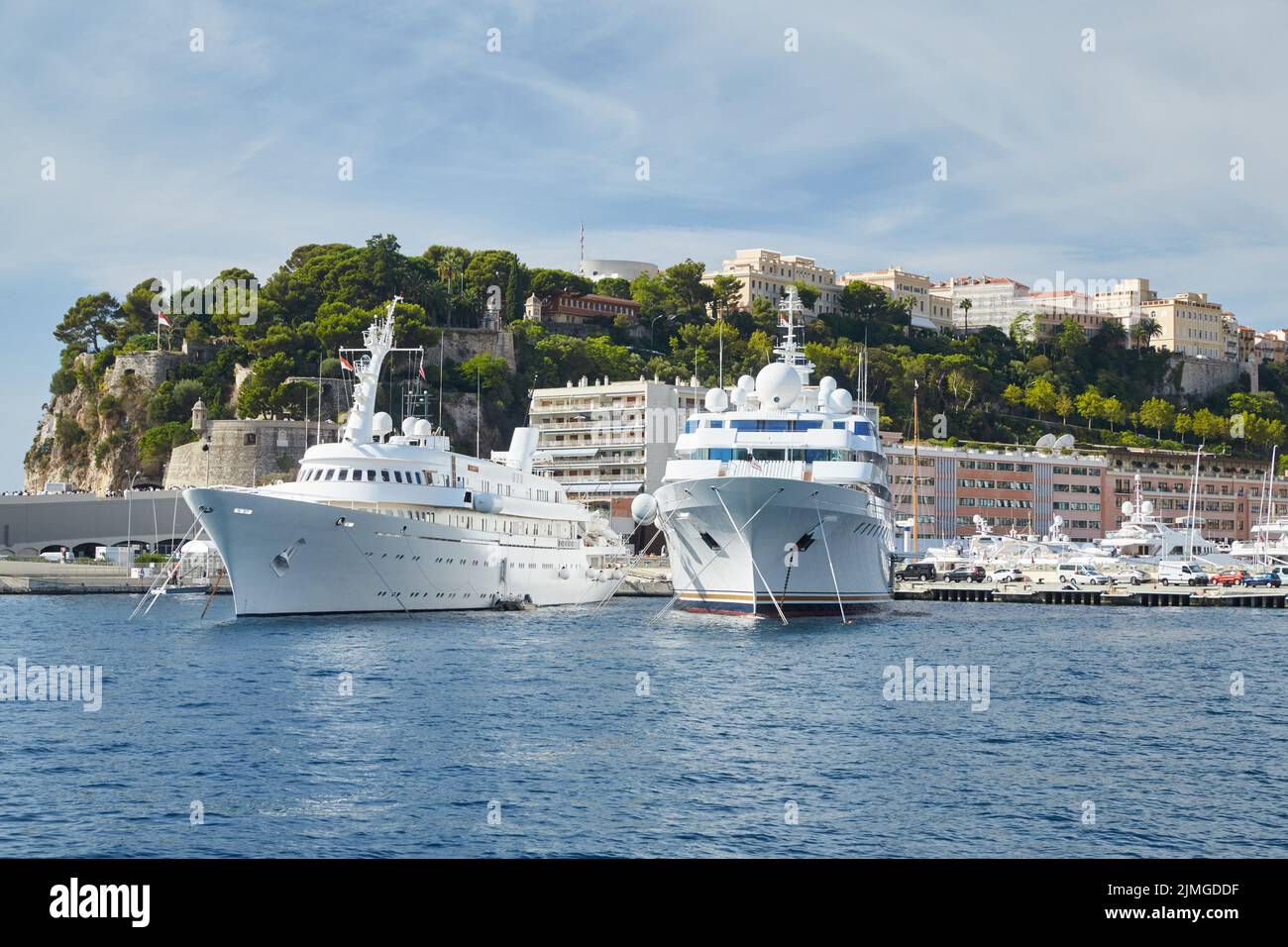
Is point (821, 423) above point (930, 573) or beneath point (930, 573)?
above

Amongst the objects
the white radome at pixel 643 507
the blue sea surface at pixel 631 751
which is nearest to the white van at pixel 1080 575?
the white radome at pixel 643 507

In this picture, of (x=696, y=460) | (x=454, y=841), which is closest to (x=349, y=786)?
(x=454, y=841)

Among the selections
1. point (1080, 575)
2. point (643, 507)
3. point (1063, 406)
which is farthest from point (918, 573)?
point (1063, 406)

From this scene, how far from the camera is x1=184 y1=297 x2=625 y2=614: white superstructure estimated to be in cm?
5669

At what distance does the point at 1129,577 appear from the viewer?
96438 mm

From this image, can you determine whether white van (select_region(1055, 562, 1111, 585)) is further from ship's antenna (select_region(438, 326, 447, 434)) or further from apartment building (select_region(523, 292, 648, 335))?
apartment building (select_region(523, 292, 648, 335))

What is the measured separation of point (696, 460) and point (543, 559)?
13.2 meters

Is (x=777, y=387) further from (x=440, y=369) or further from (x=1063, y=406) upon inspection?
(x=1063, y=406)

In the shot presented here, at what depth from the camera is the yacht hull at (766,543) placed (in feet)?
182

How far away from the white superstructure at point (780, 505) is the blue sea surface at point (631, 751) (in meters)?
5.52

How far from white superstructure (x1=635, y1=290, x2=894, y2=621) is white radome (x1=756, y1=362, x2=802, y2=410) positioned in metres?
0.05

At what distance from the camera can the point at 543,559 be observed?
75.1 m
